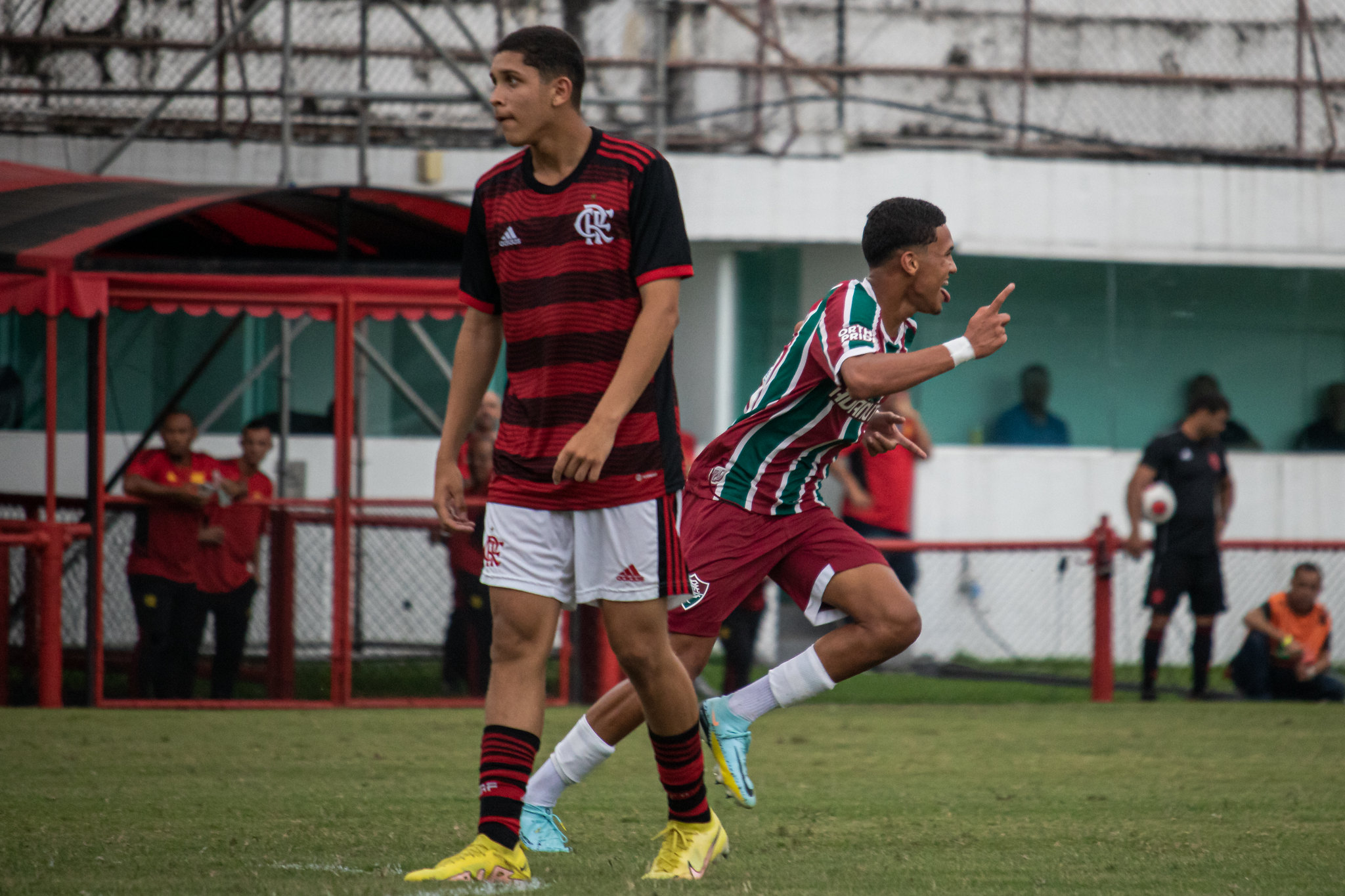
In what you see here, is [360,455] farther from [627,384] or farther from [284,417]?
[627,384]

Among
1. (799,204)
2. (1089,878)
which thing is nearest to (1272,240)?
(799,204)

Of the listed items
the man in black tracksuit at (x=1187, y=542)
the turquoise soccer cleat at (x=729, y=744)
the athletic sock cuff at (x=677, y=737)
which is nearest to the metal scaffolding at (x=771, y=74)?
the man in black tracksuit at (x=1187, y=542)

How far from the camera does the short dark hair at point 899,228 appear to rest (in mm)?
5668

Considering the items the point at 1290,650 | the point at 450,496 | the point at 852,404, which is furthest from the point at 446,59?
the point at 450,496

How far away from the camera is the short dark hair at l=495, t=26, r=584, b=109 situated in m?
4.45

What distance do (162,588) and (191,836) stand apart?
5221mm

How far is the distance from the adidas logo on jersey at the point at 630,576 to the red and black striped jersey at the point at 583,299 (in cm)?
17

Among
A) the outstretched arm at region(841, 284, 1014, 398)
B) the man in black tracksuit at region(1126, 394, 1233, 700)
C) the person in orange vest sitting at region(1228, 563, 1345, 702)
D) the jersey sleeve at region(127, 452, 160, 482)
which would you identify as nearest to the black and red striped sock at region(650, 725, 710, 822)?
the outstretched arm at region(841, 284, 1014, 398)

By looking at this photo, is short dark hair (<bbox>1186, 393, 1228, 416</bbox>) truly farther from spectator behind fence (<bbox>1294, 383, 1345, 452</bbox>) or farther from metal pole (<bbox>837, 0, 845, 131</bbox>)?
metal pole (<bbox>837, 0, 845, 131</bbox>)

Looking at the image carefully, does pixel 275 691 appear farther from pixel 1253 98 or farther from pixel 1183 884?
pixel 1253 98

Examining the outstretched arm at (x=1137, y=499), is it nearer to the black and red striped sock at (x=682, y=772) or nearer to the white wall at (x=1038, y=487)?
the white wall at (x=1038, y=487)

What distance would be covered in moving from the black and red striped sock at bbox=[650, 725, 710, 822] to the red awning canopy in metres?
5.18

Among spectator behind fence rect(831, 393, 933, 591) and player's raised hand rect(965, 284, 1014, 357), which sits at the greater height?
player's raised hand rect(965, 284, 1014, 357)

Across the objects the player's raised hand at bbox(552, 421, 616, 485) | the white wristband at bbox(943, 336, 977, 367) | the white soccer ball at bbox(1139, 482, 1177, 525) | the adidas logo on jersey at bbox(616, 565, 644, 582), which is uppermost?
the white wristband at bbox(943, 336, 977, 367)
